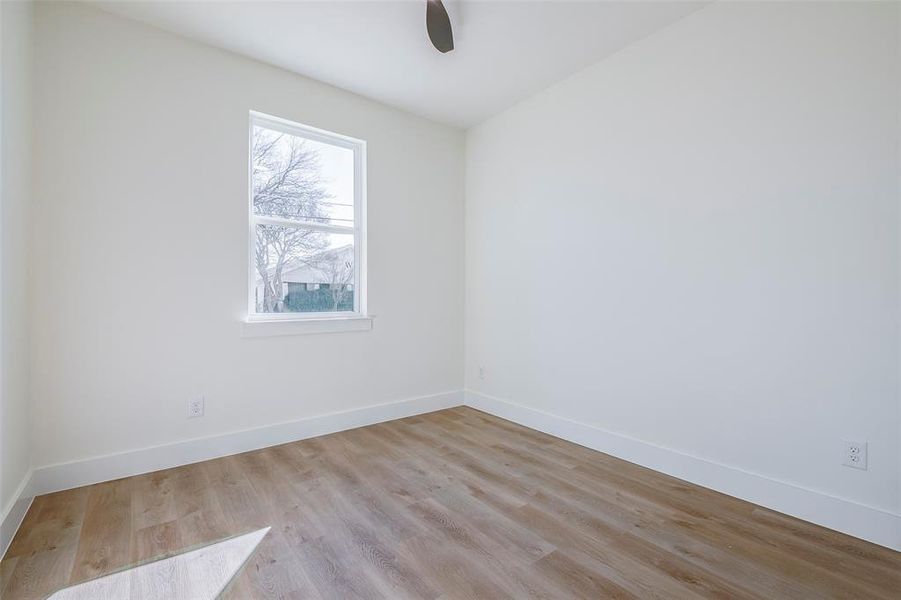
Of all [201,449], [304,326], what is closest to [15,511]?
[201,449]

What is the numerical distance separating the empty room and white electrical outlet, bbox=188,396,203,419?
16mm

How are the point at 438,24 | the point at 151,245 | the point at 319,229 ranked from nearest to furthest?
the point at 438,24 < the point at 151,245 < the point at 319,229

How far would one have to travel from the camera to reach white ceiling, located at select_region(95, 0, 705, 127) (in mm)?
2283

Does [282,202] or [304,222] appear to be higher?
[282,202]

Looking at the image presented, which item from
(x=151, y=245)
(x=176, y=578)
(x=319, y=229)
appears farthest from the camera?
(x=319, y=229)

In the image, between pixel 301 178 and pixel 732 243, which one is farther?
pixel 301 178

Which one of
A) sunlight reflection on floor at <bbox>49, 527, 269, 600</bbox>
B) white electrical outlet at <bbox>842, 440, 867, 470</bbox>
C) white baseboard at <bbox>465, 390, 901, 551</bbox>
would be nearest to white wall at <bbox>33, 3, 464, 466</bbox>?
sunlight reflection on floor at <bbox>49, 527, 269, 600</bbox>

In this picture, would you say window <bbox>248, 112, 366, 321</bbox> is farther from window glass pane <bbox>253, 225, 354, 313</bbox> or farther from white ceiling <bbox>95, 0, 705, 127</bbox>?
white ceiling <bbox>95, 0, 705, 127</bbox>

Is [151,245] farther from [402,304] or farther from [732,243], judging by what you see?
[732,243]

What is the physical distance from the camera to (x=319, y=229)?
3.14 metres

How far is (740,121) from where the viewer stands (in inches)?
85.4

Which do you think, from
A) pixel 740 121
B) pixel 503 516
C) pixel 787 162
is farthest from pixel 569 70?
pixel 503 516

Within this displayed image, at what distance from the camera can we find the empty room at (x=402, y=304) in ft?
5.67

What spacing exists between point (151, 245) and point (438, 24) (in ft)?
6.66
